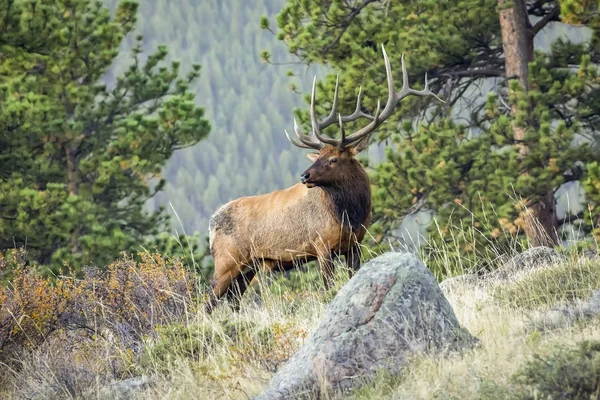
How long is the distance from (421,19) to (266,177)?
150186 millimetres

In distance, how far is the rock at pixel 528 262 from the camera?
27.6ft

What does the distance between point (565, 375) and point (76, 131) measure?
1750cm

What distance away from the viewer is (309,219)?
10227 mm

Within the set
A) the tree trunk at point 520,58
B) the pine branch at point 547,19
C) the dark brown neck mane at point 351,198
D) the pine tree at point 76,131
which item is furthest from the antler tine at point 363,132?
the pine tree at point 76,131

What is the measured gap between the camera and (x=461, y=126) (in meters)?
17.3

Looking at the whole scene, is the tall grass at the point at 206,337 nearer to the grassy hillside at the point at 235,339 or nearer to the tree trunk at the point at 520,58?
the grassy hillside at the point at 235,339

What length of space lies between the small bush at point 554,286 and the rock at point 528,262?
0.61m

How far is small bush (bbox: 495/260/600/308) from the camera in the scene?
6.80m

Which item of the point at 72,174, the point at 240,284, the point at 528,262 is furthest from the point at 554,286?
the point at 72,174

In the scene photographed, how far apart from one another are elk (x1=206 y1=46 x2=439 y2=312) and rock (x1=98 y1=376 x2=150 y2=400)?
10.3 ft

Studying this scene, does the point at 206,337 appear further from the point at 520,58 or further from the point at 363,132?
the point at 520,58

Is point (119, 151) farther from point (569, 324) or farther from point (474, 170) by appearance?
point (569, 324)

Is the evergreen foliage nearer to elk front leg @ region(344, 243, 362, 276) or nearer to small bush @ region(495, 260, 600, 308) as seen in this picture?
elk front leg @ region(344, 243, 362, 276)

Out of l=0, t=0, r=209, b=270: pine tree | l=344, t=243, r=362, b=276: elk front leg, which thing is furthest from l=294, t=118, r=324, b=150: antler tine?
l=0, t=0, r=209, b=270: pine tree
